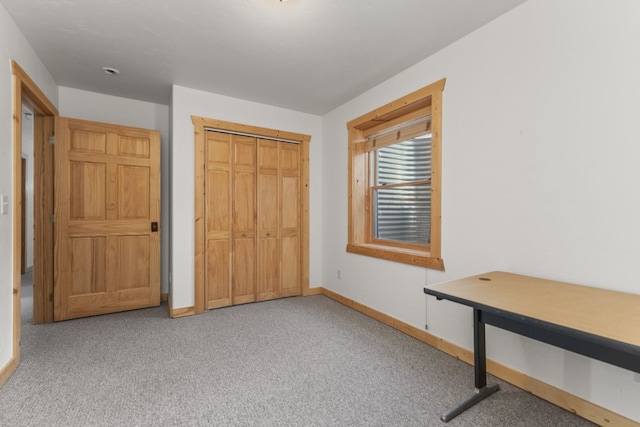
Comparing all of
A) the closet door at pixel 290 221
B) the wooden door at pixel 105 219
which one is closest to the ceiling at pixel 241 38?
the wooden door at pixel 105 219

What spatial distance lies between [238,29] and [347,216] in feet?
7.51

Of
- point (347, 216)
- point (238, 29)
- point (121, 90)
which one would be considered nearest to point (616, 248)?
point (347, 216)

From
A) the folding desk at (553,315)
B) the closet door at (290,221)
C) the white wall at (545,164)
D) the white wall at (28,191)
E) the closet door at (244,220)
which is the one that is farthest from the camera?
the white wall at (28,191)

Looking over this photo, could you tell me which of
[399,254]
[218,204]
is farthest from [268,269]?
[399,254]

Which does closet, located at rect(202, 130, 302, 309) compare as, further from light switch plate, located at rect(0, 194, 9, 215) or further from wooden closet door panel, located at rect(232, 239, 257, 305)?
light switch plate, located at rect(0, 194, 9, 215)

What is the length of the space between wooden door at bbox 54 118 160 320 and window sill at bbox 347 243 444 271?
2484 millimetres

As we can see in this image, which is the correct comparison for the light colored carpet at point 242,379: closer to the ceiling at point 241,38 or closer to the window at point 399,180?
the window at point 399,180

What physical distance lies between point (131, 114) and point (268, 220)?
218 cm

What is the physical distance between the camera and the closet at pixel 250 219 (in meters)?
3.56

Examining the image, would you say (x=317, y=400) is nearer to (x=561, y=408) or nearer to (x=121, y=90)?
(x=561, y=408)

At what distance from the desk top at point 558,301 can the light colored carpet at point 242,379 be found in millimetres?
736

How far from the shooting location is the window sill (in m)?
2.61

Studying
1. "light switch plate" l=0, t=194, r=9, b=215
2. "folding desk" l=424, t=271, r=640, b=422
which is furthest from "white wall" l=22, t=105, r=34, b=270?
"folding desk" l=424, t=271, r=640, b=422

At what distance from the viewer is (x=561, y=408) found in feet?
5.77
